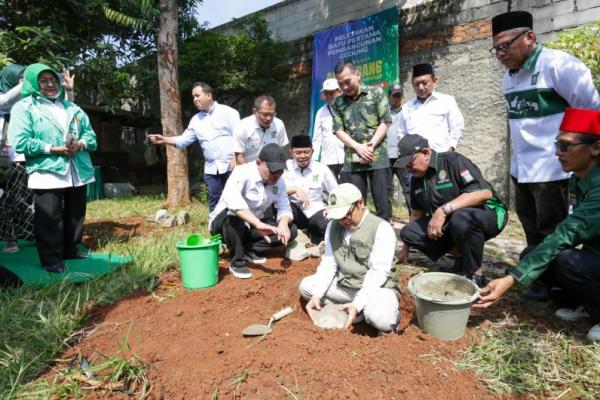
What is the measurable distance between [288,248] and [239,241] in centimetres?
63

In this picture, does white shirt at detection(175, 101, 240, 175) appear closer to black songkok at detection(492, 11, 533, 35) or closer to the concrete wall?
black songkok at detection(492, 11, 533, 35)

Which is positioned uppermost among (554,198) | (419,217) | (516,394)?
(554,198)

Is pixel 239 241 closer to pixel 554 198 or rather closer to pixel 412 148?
pixel 412 148

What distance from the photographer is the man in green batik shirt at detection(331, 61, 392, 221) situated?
151 inches

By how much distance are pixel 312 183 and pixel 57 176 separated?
8.14 ft

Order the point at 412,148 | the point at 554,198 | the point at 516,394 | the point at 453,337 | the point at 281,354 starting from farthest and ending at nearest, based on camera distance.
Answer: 1. the point at 412,148
2. the point at 554,198
3. the point at 453,337
4. the point at 281,354
5. the point at 516,394

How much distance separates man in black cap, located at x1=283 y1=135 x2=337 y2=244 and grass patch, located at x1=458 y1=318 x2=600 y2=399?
2.33 m

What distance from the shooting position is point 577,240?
7.09 ft

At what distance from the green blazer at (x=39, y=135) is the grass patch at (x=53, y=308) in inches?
40.5

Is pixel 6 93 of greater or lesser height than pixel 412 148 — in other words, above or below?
above

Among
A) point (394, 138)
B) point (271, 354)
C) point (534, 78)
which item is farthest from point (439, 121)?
point (271, 354)

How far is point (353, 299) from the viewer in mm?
2652

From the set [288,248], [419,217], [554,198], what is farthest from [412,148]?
[288,248]

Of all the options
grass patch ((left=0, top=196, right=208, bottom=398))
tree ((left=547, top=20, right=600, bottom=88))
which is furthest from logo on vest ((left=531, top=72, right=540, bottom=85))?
grass patch ((left=0, top=196, right=208, bottom=398))
